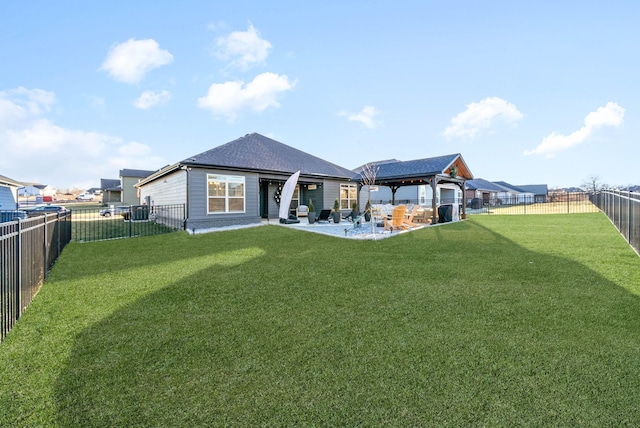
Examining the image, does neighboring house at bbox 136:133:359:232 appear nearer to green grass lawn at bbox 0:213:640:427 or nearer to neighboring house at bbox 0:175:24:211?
green grass lawn at bbox 0:213:640:427

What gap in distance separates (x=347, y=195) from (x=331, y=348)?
1709cm

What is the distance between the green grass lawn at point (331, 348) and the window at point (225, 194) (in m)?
7.48

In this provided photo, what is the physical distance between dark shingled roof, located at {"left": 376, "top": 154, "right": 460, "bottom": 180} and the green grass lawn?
884 cm

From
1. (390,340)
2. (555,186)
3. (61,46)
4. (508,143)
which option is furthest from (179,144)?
(555,186)

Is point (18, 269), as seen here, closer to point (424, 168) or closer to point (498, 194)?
point (424, 168)

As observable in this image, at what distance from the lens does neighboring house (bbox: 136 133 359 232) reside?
12.6m

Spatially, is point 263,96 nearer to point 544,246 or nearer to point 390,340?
point 544,246

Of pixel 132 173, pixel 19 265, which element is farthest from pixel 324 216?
pixel 132 173

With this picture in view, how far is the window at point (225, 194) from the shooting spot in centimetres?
1306

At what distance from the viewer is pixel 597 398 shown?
202cm

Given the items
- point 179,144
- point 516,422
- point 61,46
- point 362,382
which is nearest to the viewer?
point 516,422

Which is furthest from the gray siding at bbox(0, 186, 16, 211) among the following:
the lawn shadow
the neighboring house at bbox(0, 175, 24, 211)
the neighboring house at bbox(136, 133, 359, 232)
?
the lawn shadow

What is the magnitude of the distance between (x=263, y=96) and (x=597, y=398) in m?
20.8

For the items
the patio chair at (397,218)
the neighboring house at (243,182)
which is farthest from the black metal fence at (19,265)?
the patio chair at (397,218)
